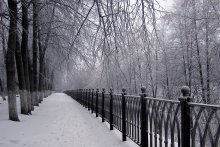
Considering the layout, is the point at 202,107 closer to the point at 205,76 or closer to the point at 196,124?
the point at 196,124

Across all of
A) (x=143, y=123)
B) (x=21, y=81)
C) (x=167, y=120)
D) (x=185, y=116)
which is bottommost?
(x=143, y=123)

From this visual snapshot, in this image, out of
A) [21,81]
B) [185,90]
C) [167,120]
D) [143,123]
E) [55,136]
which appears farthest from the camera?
[21,81]

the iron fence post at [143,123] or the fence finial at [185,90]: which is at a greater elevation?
the fence finial at [185,90]

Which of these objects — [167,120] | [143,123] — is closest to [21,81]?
[143,123]

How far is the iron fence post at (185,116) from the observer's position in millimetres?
3935

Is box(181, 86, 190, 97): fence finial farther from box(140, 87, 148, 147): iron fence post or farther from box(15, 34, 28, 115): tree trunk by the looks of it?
box(15, 34, 28, 115): tree trunk

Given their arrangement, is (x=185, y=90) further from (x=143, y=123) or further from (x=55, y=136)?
(x=55, y=136)

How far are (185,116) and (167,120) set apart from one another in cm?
79

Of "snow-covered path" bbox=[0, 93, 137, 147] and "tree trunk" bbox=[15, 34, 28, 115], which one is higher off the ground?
"tree trunk" bbox=[15, 34, 28, 115]

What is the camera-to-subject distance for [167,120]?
186 inches

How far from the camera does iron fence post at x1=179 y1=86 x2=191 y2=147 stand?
12.9ft

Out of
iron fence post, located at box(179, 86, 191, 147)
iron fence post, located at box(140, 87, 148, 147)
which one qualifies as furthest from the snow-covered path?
iron fence post, located at box(179, 86, 191, 147)

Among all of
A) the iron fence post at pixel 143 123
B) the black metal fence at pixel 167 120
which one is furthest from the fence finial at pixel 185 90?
the iron fence post at pixel 143 123

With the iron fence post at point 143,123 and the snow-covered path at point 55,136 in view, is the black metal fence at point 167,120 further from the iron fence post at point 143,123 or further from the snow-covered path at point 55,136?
the snow-covered path at point 55,136
